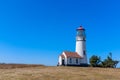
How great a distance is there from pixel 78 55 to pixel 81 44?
2763mm

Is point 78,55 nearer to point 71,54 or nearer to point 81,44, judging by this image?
point 71,54

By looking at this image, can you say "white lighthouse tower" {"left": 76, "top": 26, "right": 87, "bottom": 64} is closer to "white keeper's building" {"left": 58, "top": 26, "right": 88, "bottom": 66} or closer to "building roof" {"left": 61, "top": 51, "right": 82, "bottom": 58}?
"white keeper's building" {"left": 58, "top": 26, "right": 88, "bottom": 66}

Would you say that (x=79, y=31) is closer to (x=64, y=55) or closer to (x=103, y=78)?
(x=64, y=55)

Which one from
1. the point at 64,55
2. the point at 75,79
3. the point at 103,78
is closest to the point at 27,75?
the point at 75,79

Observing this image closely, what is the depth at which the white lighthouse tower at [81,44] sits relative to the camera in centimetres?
6455

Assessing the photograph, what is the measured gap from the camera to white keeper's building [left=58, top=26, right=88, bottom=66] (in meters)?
62.4

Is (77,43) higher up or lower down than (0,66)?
higher up

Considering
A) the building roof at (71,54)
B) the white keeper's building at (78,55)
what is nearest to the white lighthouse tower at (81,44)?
the white keeper's building at (78,55)

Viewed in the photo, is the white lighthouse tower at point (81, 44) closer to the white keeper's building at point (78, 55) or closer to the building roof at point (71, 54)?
the white keeper's building at point (78, 55)

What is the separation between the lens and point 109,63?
6231 cm

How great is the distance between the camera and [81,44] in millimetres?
65000

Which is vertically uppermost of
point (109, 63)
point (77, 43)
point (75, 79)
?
point (77, 43)

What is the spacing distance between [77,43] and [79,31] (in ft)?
10.2

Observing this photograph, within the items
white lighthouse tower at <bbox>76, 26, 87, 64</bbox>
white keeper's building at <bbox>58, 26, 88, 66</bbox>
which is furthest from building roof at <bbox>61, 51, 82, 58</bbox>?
white lighthouse tower at <bbox>76, 26, 87, 64</bbox>
